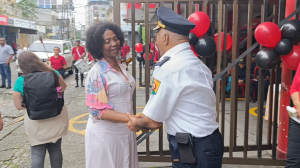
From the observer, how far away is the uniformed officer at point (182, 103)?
165cm

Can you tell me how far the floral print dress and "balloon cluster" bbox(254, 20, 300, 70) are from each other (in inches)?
61.5

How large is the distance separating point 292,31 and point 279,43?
0.17m

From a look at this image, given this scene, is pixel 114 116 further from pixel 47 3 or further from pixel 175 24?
pixel 47 3

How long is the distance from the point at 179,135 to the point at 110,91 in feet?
2.52

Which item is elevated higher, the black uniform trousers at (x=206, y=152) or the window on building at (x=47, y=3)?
the window on building at (x=47, y=3)

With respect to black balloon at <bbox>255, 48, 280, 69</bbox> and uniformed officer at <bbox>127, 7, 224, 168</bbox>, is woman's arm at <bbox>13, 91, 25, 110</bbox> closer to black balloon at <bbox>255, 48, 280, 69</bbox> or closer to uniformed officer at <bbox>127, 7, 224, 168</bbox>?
uniformed officer at <bbox>127, 7, 224, 168</bbox>

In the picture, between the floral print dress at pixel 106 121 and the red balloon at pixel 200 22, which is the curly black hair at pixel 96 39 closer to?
the floral print dress at pixel 106 121

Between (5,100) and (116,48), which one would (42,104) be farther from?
(5,100)

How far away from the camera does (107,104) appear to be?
7.18ft

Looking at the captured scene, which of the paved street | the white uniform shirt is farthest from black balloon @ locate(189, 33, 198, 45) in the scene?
the paved street

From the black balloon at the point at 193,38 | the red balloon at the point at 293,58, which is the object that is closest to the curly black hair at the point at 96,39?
the black balloon at the point at 193,38

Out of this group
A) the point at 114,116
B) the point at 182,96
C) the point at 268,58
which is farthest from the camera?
the point at 268,58

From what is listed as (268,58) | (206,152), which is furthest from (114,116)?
(268,58)

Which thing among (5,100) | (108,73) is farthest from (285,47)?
(5,100)
